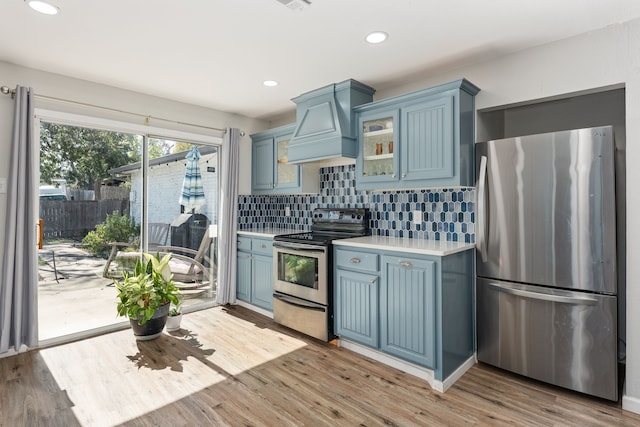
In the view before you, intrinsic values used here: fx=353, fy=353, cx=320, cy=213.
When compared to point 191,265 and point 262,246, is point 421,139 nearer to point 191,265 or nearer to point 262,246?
point 262,246

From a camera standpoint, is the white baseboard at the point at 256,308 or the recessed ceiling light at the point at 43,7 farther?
the white baseboard at the point at 256,308

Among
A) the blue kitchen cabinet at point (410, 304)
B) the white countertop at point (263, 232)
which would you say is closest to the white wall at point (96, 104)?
the white countertop at point (263, 232)

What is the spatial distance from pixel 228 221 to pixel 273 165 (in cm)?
87


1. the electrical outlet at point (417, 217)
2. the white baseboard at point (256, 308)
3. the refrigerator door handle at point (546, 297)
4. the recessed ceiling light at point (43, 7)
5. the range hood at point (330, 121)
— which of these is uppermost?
the recessed ceiling light at point (43, 7)

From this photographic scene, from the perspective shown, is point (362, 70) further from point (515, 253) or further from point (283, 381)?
point (283, 381)

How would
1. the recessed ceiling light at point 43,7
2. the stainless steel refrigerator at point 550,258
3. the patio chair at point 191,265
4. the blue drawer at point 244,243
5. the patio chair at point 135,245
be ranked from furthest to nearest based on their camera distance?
the blue drawer at point 244,243, the patio chair at point 191,265, the patio chair at point 135,245, the stainless steel refrigerator at point 550,258, the recessed ceiling light at point 43,7

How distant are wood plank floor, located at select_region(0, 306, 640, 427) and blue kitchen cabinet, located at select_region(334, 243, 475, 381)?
0.62 feet

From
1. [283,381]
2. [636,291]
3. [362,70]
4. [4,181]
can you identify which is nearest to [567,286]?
[636,291]

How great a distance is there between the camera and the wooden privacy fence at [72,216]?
3184 mm

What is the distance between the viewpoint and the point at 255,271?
161 inches

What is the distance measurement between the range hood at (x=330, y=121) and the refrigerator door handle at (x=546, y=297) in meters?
1.67

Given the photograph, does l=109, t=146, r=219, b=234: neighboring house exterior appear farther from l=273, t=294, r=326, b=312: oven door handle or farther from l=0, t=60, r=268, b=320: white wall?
l=273, t=294, r=326, b=312: oven door handle

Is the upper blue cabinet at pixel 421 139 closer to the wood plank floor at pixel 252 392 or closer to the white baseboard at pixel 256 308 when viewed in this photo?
the wood plank floor at pixel 252 392

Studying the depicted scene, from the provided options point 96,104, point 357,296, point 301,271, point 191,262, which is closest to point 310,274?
point 301,271
